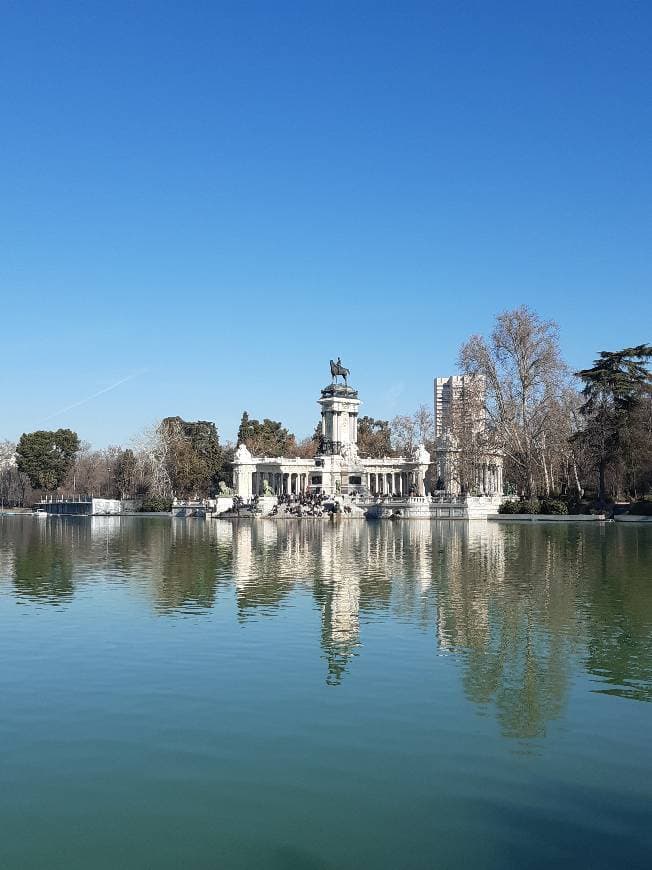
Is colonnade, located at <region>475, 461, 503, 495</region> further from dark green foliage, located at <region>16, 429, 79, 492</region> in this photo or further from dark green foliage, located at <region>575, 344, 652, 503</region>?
dark green foliage, located at <region>16, 429, 79, 492</region>

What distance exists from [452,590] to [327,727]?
1191 cm

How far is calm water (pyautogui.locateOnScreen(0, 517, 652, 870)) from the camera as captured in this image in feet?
25.2

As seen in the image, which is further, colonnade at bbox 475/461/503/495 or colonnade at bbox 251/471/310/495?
colonnade at bbox 251/471/310/495

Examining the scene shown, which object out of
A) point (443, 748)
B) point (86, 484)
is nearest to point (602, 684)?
point (443, 748)

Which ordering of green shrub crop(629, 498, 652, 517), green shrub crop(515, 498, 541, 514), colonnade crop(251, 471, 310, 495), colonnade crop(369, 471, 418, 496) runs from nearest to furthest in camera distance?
green shrub crop(629, 498, 652, 517), green shrub crop(515, 498, 541, 514), colonnade crop(369, 471, 418, 496), colonnade crop(251, 471, 310, 495)

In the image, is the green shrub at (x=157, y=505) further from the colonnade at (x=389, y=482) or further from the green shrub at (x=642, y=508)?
the green shrub at (x=642, y=508)

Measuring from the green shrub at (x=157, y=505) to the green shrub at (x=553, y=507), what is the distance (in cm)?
4237

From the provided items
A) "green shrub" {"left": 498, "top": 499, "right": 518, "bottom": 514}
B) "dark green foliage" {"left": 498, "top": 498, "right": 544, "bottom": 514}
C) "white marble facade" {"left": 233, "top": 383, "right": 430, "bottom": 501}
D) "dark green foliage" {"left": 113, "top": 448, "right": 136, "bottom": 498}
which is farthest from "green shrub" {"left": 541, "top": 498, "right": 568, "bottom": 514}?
"dark green foliage" {"left": 113, "top": 448, "right": 136, "bottom": 498}

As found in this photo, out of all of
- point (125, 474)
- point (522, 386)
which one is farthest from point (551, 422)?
point (125, 474)

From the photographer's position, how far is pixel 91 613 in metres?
19.1

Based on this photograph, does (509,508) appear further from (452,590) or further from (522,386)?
(452,590)

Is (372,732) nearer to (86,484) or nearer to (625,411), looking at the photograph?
(625,411)

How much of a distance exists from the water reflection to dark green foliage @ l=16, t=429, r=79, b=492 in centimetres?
7256

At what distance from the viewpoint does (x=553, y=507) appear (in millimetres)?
61781
